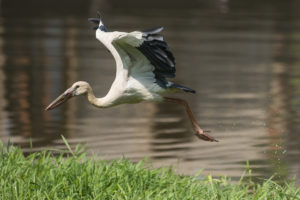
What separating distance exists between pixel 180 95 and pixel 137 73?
25.2ft

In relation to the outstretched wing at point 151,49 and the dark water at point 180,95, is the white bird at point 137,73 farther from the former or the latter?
the dark water at point 180,95

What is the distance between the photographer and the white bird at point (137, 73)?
839 cm

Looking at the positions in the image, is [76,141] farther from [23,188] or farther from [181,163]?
[23,188]

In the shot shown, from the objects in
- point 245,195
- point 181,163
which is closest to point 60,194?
point 245,195

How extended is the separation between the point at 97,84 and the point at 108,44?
862 cm

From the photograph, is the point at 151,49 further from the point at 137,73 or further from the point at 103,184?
the point at 103,184

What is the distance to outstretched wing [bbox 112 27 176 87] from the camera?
27.0ft

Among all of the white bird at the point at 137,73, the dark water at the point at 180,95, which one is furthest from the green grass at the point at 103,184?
the dark water at the point at 180,95

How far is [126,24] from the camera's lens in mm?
30344

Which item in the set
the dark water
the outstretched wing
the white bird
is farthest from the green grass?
the dark water

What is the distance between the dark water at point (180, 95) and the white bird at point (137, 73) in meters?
→ 1.63

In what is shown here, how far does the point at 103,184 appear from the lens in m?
7.73

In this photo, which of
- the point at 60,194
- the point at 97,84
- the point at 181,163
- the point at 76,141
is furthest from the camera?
the point at 97,84

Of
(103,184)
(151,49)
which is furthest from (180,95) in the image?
(103,184)
